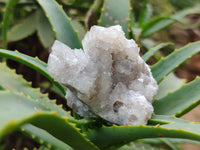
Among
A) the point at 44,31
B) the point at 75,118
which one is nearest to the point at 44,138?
the point at 75,118

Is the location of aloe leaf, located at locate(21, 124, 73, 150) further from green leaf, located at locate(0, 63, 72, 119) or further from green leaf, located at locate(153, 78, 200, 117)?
green leaf, located at locate(153, 78, 200, 117)

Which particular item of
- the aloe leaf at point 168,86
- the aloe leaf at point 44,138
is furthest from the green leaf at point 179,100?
the aloe leaf at point 44,138

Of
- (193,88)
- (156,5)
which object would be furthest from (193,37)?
(193,88)

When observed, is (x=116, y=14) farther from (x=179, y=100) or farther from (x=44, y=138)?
(x=44, y=138)

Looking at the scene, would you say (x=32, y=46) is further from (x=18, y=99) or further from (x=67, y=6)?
(x=18, y=99)

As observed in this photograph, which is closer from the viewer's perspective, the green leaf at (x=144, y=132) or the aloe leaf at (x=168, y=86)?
the green leaf at (x=144, y=132)

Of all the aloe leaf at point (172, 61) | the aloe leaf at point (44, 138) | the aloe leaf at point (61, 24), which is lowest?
the aloe leaf at point (44, 138)

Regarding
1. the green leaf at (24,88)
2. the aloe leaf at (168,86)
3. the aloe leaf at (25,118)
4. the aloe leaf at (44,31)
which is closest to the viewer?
the aloe leaf at (25,118)

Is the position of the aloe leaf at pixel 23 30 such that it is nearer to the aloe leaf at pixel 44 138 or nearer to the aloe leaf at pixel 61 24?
the aloe leaf at pixel 61 24

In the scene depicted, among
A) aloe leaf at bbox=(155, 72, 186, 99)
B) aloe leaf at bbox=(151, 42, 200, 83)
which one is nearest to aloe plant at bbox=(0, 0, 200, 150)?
aloe leaf at bbox=(151, 42, 200, 83)
